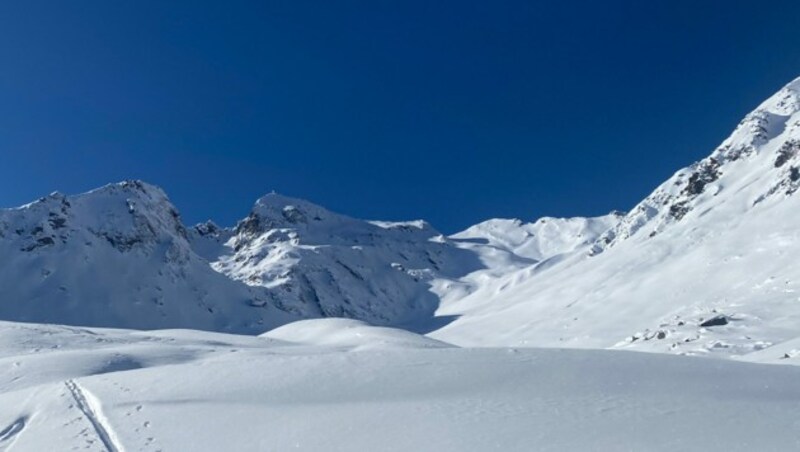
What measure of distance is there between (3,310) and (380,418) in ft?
346

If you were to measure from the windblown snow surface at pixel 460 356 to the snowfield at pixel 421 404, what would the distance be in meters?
0.06

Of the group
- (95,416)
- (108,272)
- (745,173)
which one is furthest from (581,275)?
(95,416)

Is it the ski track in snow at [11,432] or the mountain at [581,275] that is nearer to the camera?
the ski track in snow at [11,432]

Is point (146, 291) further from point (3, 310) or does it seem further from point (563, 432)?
point (563, 432)

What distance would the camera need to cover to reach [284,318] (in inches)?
5217

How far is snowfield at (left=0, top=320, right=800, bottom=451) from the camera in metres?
10.9

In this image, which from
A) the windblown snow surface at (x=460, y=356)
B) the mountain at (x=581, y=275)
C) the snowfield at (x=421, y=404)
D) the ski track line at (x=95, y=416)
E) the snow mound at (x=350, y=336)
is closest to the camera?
the snowfield at (x=421, y=404)

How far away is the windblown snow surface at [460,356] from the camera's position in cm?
1172

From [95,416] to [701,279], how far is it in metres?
71.2

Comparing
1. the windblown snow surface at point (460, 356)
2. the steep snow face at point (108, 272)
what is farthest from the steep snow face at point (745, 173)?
the steep snow face at point (108, 272)

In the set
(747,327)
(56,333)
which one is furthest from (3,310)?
(747,327)

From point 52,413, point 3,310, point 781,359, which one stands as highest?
point 3,310

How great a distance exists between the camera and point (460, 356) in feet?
61.5

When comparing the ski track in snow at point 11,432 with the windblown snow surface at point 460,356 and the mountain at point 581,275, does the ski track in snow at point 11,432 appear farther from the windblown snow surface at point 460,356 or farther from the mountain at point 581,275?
the mountain at point 581,275
